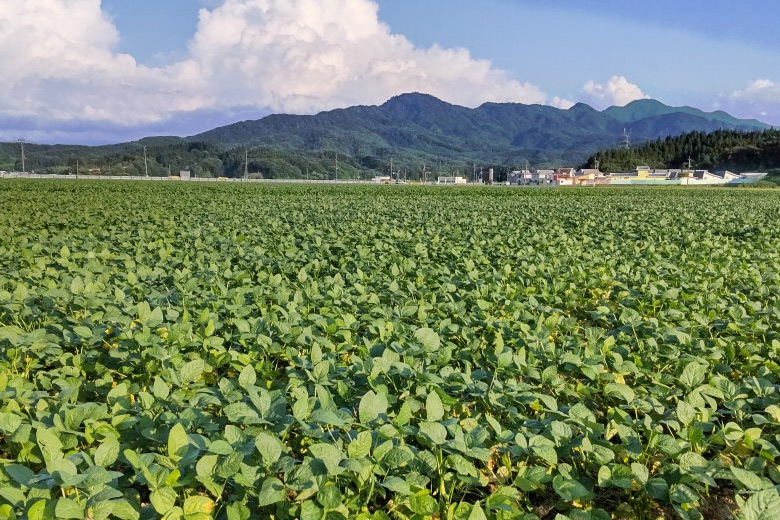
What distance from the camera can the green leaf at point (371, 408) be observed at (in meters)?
2.33

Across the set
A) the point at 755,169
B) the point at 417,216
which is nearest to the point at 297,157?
the point at 755,169

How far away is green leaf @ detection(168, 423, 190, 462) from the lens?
1999mm

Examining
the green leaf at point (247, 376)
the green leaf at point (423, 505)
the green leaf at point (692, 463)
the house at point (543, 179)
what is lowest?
the green leaf at point (423, 505)

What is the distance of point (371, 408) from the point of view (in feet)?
7.77

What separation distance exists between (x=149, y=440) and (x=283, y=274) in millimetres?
4227

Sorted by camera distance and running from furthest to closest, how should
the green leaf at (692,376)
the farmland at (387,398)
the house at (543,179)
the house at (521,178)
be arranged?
1. the house at (521,178)
2. the house at (543,179)
3. the green leaf at (692,376)
4. the farmland at (387,398)

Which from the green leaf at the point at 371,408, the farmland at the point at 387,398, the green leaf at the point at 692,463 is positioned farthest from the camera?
the green leaf at the point at 371,408

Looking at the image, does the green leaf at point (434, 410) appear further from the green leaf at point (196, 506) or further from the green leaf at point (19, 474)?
the green leaf at point (19, 474)

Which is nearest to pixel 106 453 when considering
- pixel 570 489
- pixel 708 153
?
pixel 570 489

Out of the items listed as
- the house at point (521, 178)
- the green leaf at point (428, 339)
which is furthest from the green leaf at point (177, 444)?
the house at point (521, 178)

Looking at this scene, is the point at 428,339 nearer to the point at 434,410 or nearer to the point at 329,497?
the point at 434,410

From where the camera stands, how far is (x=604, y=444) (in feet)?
7.79

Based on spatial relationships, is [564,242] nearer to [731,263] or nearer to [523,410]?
[731,263]

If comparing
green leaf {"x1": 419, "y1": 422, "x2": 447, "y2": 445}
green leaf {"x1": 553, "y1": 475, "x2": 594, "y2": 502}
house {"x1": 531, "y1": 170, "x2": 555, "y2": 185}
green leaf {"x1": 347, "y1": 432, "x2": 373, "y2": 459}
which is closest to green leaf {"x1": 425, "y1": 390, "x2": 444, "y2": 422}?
green leaf {"x1": 419, "y1": 422, "x2": 447, "y2": 445}
